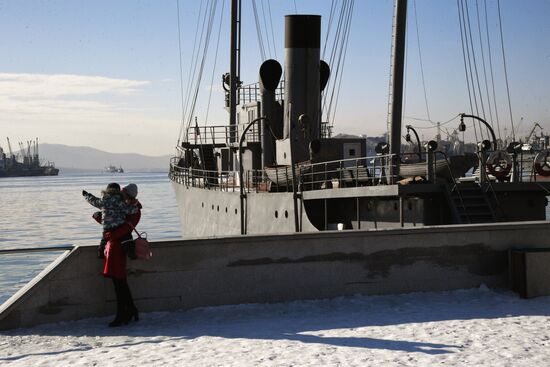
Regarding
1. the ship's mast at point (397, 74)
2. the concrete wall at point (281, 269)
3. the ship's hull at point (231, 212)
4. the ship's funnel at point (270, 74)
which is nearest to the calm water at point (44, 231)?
the ship's hull at point (231, 212)

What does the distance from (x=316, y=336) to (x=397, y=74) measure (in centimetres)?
1345

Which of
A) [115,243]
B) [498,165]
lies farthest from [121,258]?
[498,165]

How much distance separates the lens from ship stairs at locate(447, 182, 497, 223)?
1811 centimetres

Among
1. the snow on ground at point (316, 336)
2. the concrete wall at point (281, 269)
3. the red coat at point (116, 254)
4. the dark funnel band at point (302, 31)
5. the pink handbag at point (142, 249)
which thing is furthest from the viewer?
the dark funnel band at point (302, 31)

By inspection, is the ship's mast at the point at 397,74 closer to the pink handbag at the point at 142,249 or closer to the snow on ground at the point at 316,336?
the snow on ground at the point at 316,336

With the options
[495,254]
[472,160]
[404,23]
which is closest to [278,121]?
[404,23]

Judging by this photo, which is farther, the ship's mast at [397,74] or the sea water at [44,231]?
the sea water at [44,231]

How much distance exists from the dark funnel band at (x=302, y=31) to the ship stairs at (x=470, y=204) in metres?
11.7

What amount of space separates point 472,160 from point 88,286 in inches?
480

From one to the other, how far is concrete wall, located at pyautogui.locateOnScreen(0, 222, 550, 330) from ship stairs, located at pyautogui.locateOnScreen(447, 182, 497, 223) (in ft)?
17.7

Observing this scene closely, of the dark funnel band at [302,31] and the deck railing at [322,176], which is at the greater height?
the dark funnel band at [302,31]

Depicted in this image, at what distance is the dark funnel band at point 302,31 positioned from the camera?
29094mm

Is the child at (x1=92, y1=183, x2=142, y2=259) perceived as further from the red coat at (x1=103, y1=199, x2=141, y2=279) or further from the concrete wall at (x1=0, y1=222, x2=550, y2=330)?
the concrete wall at (x1=0, y1=222, x2=550, y2=330)

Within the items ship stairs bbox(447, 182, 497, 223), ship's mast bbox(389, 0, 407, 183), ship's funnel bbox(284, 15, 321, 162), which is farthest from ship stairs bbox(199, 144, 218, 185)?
ship stairs bbox(447, 182, 497, 223)
